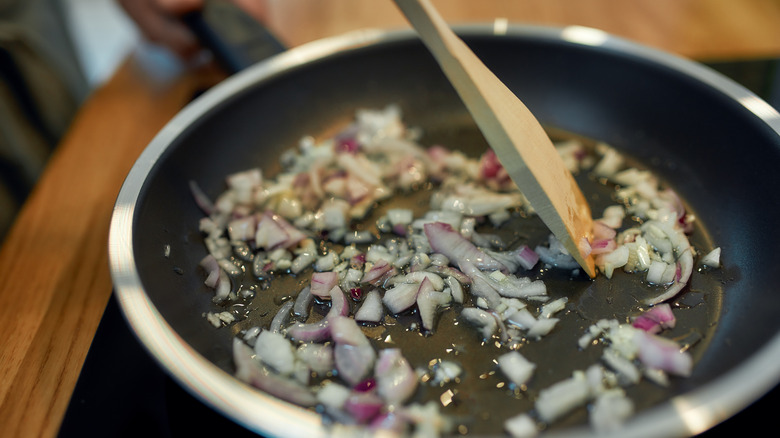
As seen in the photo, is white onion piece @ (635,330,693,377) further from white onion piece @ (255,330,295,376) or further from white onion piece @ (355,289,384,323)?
white onion piece @ (255,330,295,376)

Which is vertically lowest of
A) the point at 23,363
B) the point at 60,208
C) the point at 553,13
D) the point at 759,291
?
the point at 23,363

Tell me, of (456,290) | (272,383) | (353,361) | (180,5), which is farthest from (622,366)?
(180,5)

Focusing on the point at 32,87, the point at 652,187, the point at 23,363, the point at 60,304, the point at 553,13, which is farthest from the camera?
the point at 553,13

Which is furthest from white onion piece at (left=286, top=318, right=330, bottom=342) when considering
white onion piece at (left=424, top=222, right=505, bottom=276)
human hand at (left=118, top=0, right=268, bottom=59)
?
human hand at (left=118, top=0, right=268, bottom=59)

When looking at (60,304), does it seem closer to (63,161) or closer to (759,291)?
(63,161)

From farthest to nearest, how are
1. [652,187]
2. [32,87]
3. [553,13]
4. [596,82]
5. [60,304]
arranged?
1. [553,13]
2. [32,87]
3. [596,82]
4. [652,187]
5. [60,304]

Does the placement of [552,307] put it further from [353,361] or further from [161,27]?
[161,27]

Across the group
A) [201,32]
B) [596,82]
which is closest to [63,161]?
[201,32]
